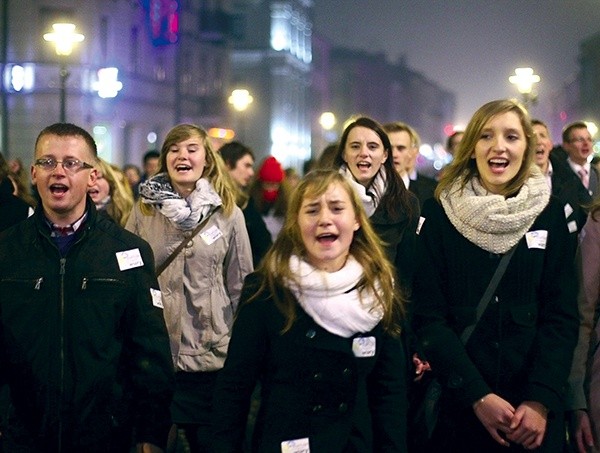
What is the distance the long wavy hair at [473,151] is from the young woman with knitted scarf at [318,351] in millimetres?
913

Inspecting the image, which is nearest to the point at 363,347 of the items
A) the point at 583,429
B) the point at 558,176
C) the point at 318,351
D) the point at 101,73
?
the point at 318,351

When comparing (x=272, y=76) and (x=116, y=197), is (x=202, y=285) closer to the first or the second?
(x=116, y=197)

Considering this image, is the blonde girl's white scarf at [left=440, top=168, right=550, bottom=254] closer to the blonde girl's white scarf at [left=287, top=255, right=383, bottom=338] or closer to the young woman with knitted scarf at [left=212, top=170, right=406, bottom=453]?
the young woman with knitted scarf at [left=212, top=170, right=406, bottom=453]

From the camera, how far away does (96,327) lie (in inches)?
201

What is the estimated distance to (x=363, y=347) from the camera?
4.84 metres

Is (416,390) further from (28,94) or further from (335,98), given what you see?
(335,98)

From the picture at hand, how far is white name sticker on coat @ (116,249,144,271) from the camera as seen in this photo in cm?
530

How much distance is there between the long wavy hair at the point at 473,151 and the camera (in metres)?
5.63

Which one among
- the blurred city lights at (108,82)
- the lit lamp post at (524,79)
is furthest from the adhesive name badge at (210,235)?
the blurred city lights at (108,82)

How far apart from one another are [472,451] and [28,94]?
3641 cm

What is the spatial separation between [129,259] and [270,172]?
343 inches

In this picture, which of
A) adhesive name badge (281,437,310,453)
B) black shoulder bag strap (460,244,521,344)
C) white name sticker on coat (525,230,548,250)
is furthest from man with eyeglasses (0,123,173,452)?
white name sticker on coat (525,230,548,250)

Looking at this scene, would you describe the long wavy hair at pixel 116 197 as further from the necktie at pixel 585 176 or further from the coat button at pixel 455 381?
the necktie at pixel 585 176

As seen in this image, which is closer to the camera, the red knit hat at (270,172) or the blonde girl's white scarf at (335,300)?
the blonde girl's white scarf at (335,300)
